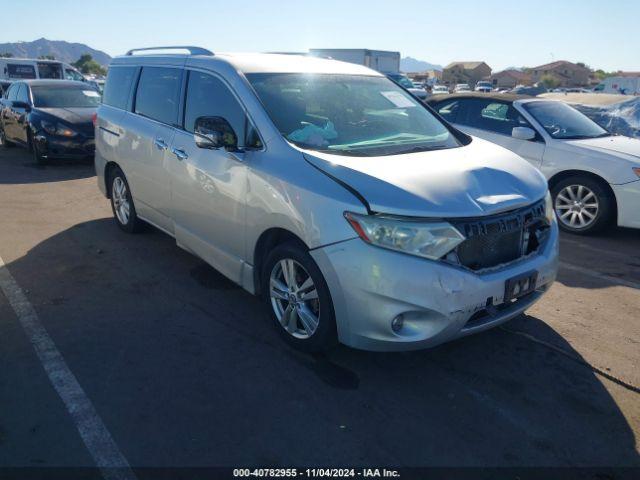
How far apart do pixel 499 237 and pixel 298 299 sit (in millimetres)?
1313

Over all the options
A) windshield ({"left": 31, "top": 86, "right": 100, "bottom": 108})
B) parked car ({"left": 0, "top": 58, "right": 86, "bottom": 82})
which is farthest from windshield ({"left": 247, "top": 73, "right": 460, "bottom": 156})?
parked car ({"left": 0, "top": 58, "right": 86, "bottom": 82})

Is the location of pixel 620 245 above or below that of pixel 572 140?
below

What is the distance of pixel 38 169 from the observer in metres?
10.2

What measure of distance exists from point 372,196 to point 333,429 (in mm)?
1292

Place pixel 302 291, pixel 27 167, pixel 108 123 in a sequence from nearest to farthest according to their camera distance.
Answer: pixel 302 291 < pixel 108 123 < pixel 27 167

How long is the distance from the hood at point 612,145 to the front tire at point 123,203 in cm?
530

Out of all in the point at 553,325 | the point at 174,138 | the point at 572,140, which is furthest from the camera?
the point at 572,140

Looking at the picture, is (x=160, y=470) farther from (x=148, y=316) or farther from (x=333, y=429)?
(x=148, y=316)

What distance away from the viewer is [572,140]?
666cm

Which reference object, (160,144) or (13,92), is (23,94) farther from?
(160,144)

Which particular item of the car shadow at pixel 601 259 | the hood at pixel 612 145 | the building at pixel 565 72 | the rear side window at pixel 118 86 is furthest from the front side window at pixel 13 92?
the building at pixel 565 72

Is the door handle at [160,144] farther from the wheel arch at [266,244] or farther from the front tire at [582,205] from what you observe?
the front tire at [582,205]

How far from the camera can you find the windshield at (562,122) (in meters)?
6.85

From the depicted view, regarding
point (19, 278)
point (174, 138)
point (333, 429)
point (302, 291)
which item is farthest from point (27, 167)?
point (333, 429)
